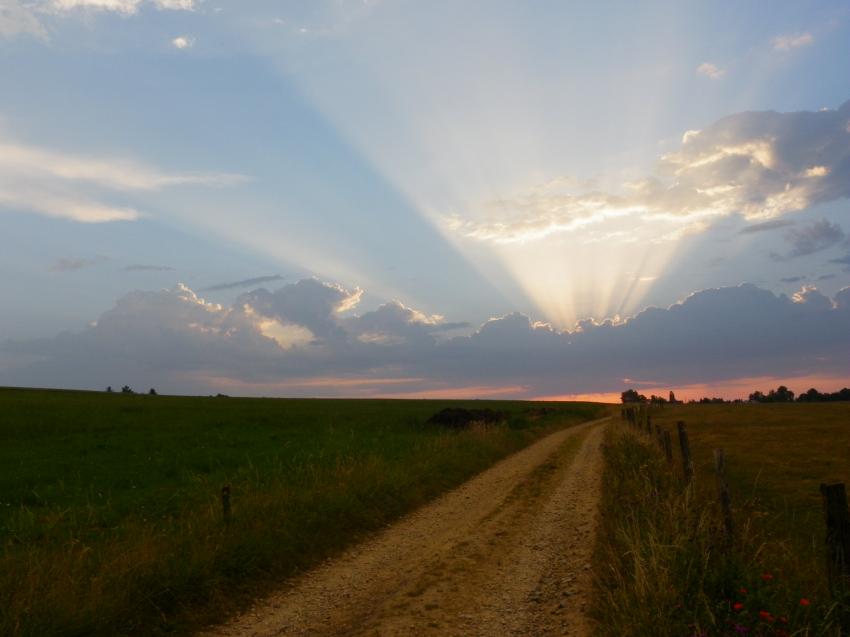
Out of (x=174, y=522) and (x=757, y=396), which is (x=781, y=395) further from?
(x=174, y=522)

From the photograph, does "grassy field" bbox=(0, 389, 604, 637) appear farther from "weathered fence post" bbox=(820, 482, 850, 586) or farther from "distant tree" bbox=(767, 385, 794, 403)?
"distant tree" bbox=(767, 385, 794, 403)

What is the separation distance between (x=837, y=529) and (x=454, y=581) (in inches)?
211

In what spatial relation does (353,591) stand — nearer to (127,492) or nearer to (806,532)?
(806,532)

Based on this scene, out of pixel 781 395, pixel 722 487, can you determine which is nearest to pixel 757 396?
pixel 781 395

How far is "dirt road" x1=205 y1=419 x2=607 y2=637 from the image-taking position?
780 cm

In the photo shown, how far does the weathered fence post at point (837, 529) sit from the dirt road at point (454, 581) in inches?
113

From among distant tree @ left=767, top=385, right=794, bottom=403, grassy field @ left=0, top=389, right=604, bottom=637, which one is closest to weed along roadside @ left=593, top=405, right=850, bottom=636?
grassy field @ left=0, top=389, right=604, bottom=637

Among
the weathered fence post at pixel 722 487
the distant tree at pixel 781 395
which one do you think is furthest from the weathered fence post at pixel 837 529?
the distant tree at pixel 781 395

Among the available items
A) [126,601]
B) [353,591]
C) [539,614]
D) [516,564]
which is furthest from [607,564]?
[126,601]

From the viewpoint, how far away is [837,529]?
21.1 ft

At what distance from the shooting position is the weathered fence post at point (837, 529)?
638 cm

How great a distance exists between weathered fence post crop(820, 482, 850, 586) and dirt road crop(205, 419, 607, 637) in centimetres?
288

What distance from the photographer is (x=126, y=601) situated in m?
8.01

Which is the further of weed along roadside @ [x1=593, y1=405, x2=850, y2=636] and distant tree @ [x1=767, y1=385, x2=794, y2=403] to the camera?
distant tree @ [x1=767, y1=385, x2=794, y2=403]
